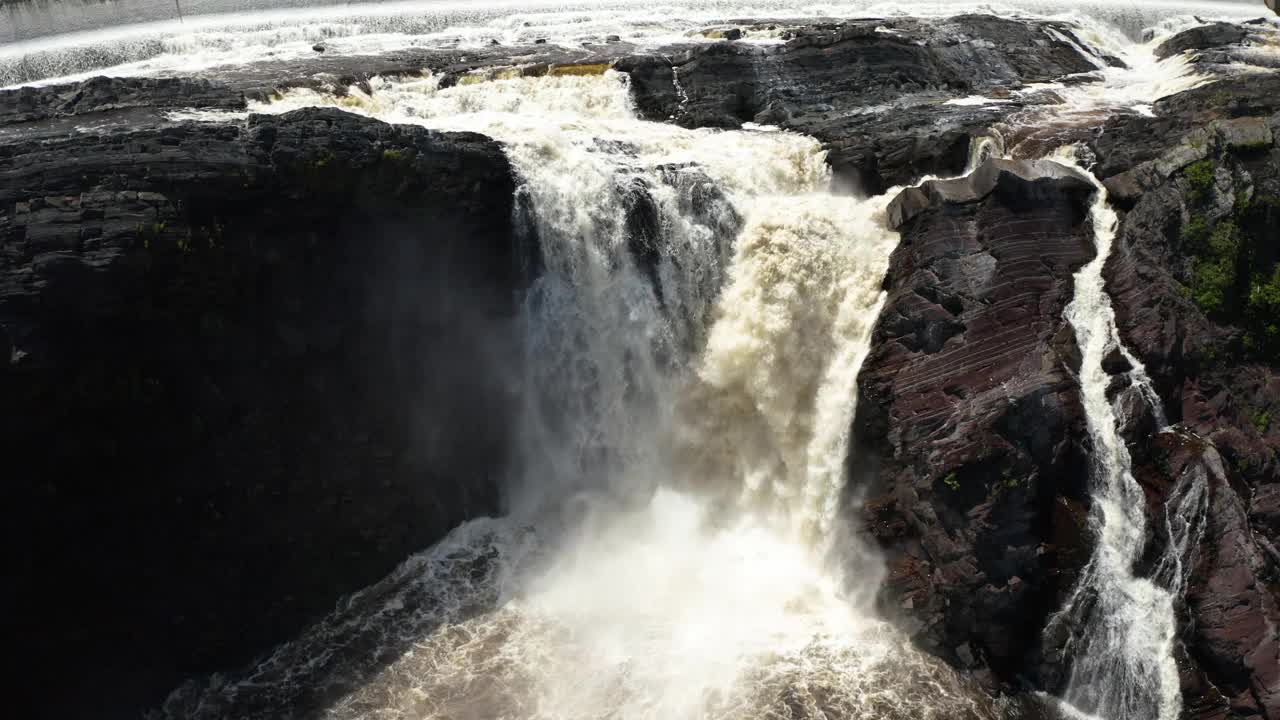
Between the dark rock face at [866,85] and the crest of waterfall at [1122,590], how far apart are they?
7.27m

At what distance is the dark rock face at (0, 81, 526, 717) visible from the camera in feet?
50.0

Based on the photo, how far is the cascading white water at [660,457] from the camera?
1656 centimetres

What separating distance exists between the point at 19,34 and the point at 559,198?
20935 mm

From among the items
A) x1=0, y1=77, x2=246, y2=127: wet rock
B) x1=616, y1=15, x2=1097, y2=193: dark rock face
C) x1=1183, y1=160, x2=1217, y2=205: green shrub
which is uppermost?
x1=0, y1=77, x2=246, y2=127: wet rock

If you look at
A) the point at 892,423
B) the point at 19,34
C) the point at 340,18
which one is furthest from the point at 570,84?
the point at 19,34

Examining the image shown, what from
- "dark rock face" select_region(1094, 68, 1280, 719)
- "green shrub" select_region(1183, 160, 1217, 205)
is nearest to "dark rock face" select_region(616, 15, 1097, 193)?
"dark rock face" select_region(1094, 68, 1280, 719)

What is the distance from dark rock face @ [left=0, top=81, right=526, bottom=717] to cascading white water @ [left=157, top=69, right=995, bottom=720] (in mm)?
1077

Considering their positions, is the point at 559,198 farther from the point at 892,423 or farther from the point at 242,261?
the point at 892,423

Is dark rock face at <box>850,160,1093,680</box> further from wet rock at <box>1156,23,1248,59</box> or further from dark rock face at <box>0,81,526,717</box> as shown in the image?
wet rock at <box>1156,23,1248,59</box>

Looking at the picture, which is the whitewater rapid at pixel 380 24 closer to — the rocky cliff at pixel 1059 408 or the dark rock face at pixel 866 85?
→ the dark rock face at pixel 866 85

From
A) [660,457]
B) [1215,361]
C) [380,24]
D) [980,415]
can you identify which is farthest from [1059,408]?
[380,24]

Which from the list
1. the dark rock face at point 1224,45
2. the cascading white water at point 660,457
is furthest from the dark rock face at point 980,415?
the dark rock face at point 1224,45

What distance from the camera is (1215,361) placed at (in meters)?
16.6

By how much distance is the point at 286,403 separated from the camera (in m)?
17.8
